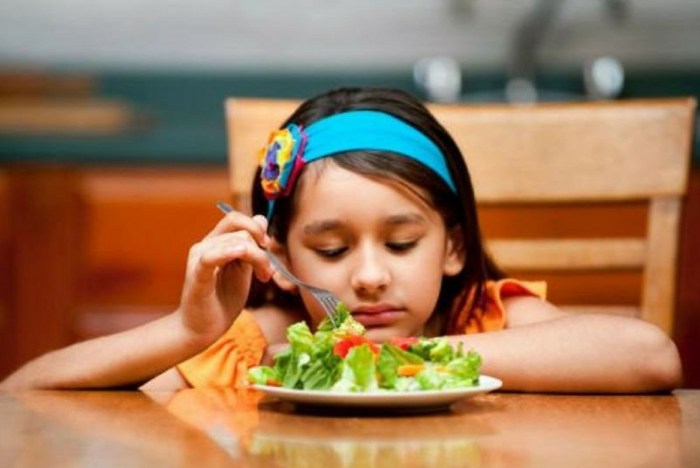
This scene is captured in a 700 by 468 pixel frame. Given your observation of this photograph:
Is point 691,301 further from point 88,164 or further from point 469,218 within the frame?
point 469,218

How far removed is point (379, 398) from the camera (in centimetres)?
109

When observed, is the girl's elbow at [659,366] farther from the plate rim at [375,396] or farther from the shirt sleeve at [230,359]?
the shirt sleeve at [230,359]

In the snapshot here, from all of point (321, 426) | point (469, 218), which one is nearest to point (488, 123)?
point (469, 218)

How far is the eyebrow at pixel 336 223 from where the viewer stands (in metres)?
1.59

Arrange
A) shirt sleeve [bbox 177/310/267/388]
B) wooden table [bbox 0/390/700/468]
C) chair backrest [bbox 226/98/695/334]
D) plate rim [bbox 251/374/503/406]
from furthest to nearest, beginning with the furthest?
chair backrest [bbox 226/98/695/334] < shirt sleeve [bbox 177/310/267/388] < plate rim [bbox 251/374/503/406] < wooden table [bbox 0/390/700/468]

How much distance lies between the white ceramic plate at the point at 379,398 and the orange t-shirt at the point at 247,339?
0.48 m

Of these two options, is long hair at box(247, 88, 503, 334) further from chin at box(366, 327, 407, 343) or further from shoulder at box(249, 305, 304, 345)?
chin at box(366, 327, 407, 343)

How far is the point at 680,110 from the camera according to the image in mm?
1889

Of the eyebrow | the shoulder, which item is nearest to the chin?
the eyebrow

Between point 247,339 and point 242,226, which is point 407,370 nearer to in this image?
point 242,226

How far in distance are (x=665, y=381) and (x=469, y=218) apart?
1.39ft

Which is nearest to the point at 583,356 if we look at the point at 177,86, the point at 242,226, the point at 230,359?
the point at 242,226

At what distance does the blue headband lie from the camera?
1656 mm

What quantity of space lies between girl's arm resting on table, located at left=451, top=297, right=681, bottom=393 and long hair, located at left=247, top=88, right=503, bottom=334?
0.93 feet
